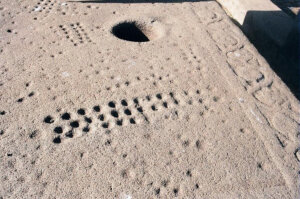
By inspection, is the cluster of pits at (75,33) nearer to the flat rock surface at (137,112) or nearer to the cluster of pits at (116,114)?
the flat rock surface at (137,112)

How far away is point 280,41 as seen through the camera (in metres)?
4.41

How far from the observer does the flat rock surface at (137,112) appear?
2.29m

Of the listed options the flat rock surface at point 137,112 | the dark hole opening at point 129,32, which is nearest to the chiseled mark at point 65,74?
the flat rock surface at point 137,112

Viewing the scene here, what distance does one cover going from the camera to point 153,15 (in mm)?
4160

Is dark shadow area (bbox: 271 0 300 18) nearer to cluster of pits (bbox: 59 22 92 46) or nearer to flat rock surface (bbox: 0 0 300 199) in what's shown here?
flat rock surface (bbox: 0 0 300 199)

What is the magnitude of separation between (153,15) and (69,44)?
118cm

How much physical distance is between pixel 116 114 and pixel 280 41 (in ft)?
8.87

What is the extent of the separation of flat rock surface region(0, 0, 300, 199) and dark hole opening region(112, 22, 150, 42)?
0.02 meters

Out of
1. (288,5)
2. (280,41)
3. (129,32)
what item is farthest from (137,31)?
(288,5)

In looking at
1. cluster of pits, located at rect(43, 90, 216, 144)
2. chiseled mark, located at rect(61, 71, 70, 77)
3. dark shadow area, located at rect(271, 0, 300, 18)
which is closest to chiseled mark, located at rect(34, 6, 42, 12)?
chiseled mark, located at rect(61, 71, 70, 77)

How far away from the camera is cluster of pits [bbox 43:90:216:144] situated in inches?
102

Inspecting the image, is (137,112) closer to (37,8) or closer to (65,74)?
(65,74)

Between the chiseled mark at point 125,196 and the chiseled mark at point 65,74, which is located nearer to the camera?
the chiseled mark at point 125,196

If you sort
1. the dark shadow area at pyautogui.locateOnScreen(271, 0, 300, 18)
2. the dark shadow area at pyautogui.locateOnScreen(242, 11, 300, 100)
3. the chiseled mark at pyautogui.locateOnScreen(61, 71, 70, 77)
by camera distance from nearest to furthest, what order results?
the chiseled mark at pyautogui.locateOnScreen(61, 71, 70, 77), the dark shadow area at pyautogui.locateOnScreen(242, 11, 300, 100), the dark shadow area at pyautogui.locateOnScreen(271, 0, 300, 18)
